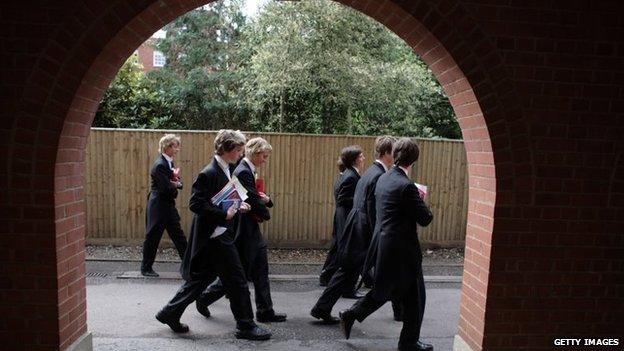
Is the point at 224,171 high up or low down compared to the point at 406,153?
down

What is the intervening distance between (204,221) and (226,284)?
0.65 m

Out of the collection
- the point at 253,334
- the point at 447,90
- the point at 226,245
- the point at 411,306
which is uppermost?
the point at 447,90

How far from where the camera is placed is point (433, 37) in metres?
3.25

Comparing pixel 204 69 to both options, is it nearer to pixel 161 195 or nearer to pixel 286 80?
pixel 286 80

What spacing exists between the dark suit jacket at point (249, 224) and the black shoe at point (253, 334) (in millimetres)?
607

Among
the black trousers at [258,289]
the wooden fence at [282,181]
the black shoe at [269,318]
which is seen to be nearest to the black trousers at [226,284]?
the black trousers at [258,289]

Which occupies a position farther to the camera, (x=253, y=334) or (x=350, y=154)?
(x=350, y=154)

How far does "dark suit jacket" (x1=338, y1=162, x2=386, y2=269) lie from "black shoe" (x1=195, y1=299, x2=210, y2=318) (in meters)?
1.57

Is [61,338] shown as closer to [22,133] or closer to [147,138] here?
[22,133]

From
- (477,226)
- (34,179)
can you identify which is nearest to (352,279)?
(477,226)

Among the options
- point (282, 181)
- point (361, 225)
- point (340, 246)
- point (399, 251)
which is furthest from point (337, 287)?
point (282, 181)

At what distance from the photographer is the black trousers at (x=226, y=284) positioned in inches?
169

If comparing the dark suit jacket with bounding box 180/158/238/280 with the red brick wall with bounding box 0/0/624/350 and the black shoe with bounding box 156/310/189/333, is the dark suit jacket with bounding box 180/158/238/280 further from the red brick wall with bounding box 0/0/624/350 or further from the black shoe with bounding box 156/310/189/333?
the red brick wall with bounding box 0/0/624/350

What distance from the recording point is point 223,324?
4.86 m
